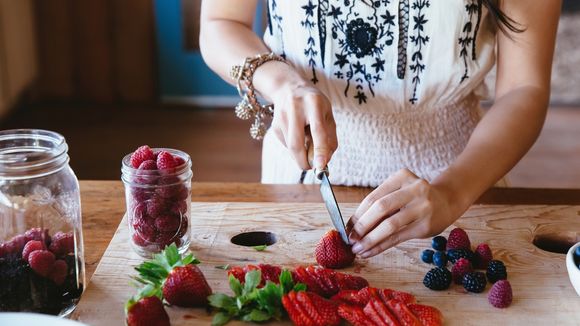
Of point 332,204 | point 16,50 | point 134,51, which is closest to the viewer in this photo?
point 332,204

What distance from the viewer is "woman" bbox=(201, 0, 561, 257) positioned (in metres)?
1.40

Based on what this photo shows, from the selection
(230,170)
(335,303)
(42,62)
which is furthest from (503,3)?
(42,62)

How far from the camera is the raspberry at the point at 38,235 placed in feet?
3.51

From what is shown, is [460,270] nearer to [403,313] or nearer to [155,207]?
[403,313]

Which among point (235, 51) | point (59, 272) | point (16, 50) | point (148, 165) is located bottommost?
point (16, 50)

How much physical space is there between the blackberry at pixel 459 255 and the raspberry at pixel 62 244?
558 mm

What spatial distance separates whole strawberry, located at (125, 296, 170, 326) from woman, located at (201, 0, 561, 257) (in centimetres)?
36

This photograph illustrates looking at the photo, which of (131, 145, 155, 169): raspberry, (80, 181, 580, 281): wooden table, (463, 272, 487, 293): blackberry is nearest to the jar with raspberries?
(131, 145, 155, 169): raspberry

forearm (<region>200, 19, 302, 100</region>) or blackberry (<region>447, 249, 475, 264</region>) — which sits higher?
forearm (<region>200, 19, 302, 100</region>)

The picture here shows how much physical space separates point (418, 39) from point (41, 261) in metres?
0.83

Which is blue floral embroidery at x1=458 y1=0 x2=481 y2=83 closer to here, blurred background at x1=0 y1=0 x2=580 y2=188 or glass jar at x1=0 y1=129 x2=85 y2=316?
glass jar at x1=0 y1=129 x2=85 y2=316

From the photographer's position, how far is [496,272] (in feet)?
3.82

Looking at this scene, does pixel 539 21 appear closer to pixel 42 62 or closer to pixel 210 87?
pixel 210 87

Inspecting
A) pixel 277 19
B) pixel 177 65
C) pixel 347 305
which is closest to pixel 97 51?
pixel 177 65
